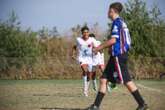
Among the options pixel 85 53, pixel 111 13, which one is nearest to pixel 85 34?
pixel 85 53

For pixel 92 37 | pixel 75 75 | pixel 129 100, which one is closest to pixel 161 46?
pixel 75 75

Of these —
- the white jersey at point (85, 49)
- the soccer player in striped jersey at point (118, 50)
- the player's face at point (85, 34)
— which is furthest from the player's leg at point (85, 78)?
the soccer player in striped jersey at point (118, 50)

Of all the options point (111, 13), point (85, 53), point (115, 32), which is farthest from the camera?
point (85, 53)

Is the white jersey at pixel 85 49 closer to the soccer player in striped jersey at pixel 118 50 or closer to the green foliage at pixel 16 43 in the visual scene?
the soccer player in striped jersey at pixel 118 50

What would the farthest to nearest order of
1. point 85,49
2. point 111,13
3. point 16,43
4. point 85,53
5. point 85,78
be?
point 16,43 < point 85,53 < point 85,49 < point 85,78 < point 111,13

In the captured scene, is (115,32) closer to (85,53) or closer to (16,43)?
(85,53)


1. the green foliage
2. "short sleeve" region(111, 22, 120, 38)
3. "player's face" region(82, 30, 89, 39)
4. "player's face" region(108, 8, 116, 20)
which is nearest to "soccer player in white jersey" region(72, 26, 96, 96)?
"player's face" region(82, 30, 89, 39)

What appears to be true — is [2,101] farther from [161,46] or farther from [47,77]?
[161,46]

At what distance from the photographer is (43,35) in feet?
108

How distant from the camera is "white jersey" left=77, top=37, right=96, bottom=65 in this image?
14000mm

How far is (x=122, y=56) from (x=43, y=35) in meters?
24.3

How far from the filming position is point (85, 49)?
14.2 metres

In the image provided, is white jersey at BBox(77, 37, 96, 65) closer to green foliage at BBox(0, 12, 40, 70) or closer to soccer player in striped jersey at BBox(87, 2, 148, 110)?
soccer player in striped jersey at BBox(87, 2, 148, 110)

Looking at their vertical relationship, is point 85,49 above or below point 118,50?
below
